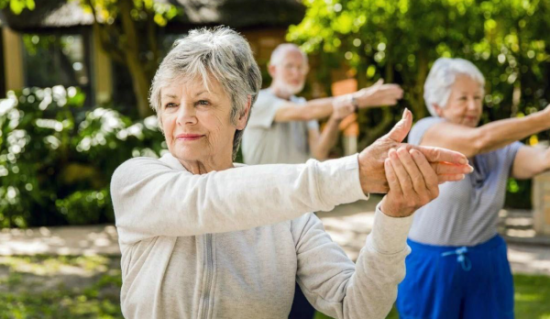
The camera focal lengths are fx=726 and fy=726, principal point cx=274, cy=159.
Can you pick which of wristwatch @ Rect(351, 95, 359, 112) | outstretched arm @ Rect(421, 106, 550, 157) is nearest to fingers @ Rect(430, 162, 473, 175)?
outstretched arm @ Rect(421, 106, 550, 157)

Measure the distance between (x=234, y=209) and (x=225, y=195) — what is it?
0.04 meters

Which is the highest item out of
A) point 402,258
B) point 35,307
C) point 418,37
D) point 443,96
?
point 418,37

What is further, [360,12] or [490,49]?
[490,49]

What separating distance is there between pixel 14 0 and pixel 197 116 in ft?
18.8

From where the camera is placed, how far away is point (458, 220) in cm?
310

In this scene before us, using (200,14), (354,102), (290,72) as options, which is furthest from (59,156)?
(354,102)

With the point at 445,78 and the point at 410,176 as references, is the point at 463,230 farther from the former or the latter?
the point at 410,176

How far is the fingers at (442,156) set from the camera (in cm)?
149

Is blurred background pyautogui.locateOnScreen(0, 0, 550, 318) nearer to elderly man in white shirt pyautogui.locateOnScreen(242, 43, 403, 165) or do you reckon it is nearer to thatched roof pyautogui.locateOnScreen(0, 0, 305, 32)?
thatched roof pyautogui.locateOnScreen(0, 0, 305, 32)

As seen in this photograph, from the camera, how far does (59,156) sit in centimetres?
938

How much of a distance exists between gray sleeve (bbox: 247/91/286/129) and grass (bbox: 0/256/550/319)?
156cm

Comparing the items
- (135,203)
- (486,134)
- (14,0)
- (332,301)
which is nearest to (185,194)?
(135,203)

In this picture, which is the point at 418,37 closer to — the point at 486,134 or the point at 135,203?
the point at 486,134

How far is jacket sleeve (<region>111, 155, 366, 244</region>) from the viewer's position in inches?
58.1
